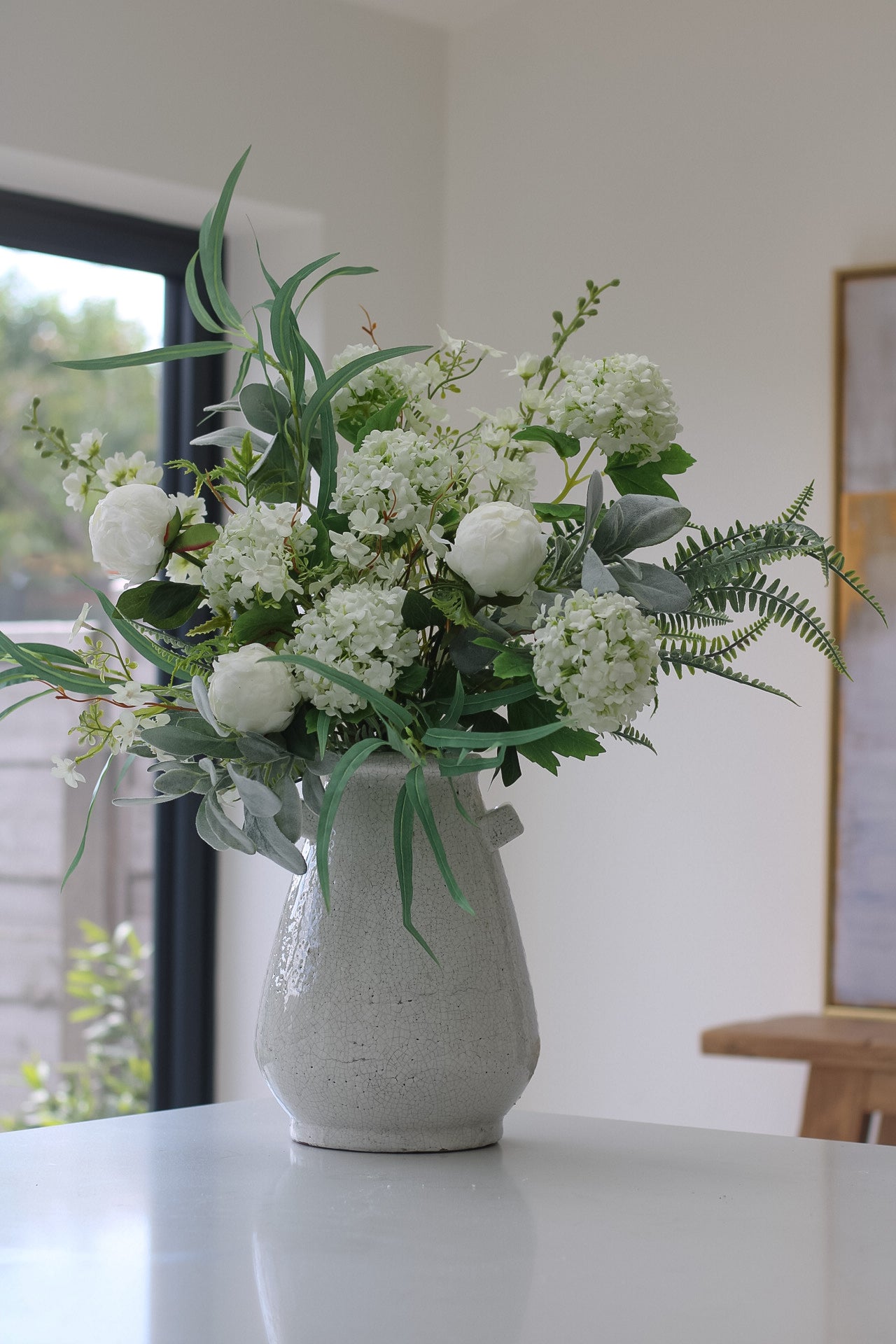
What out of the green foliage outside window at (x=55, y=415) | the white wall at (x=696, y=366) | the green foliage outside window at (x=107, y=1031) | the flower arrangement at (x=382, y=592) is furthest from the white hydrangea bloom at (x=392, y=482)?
the green foliage outside window at (x=107, y=1031)

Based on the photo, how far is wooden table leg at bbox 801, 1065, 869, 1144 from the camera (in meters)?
1.90

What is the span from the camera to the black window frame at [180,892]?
2.34 meters

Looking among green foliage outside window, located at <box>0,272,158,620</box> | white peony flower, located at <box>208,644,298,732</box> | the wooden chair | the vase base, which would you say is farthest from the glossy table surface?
green foliage outside window, located at <box>0,272,158,620</box>

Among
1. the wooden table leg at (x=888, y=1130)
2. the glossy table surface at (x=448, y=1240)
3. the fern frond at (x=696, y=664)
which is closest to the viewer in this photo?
the glossy table surface at (x=448, y=1240)

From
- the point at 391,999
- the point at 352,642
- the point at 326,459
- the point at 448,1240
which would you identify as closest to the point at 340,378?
the point at 326,459

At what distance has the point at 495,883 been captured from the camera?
0.99 meters

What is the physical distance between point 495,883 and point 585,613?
9.3 inches

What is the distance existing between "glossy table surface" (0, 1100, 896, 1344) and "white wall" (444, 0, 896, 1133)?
3.92ft

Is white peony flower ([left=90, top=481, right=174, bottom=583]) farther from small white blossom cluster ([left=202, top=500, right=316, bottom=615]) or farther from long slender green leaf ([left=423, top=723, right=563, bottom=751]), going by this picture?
long slender green leaf ([left=423, top=723, right=563, bottom=751])

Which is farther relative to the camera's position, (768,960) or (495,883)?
(768,960)

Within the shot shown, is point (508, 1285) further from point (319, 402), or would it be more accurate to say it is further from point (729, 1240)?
point (319, 402)

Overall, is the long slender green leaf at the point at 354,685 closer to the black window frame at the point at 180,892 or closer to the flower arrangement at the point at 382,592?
the flower arrangement at the point at 382,592

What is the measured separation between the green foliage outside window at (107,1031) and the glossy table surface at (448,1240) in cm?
139

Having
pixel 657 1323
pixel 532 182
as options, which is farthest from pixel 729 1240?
pixel 532 182
